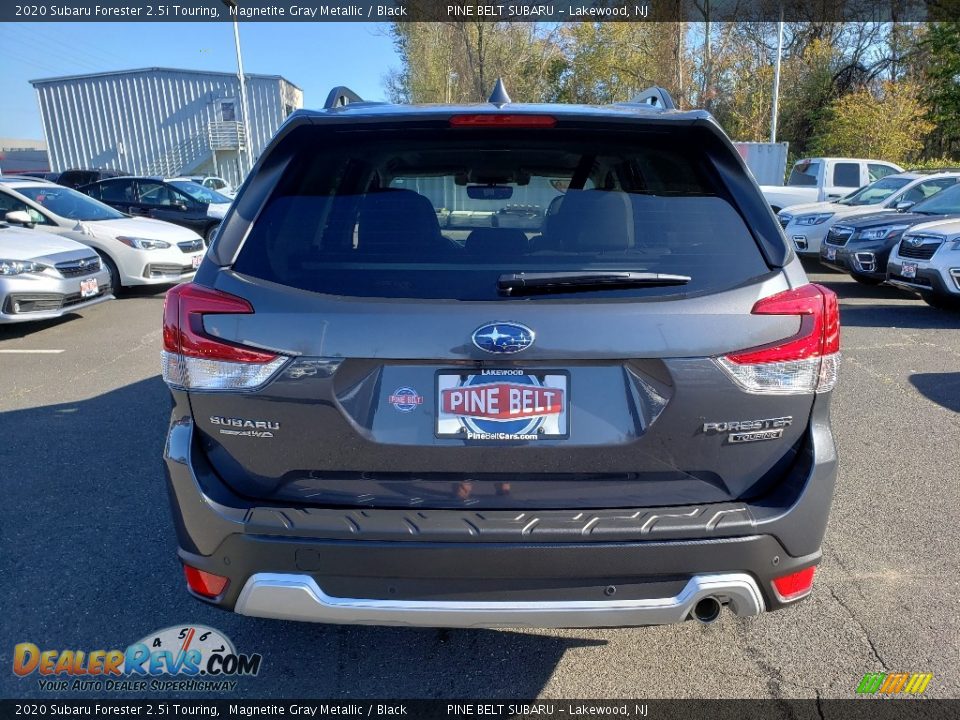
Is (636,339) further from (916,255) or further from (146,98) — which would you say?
(146,98)

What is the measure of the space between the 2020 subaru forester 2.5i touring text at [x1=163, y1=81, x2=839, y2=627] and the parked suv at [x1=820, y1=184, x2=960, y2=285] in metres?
8.49

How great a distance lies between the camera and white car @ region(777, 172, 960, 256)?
11266 mm

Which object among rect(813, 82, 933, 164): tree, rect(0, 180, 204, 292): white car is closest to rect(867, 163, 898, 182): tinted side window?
rect(813, 82, 933, 164): tree

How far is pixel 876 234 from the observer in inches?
375

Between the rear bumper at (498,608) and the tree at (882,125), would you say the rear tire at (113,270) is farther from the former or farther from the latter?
the tree at (882,125)

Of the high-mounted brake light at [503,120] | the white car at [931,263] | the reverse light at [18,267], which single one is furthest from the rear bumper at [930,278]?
the reverse light at [18,267]

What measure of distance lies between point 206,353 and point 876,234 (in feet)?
33.0

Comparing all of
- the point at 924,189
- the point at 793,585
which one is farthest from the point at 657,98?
the point at 924,189

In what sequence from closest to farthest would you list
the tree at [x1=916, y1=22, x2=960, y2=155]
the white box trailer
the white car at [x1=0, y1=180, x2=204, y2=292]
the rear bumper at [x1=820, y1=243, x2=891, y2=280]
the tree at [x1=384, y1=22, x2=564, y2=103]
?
the rear bumper at [x1=820, y1=243, x2=891, y2=280] < the white car at [x1=0, y1=180, x2=204, y2=292] < the white box trailer < the tree at [x1=916, y1=22, x2=960, y2=155] < the tree at [x1=384, y1=22, x2=564, y2=103]

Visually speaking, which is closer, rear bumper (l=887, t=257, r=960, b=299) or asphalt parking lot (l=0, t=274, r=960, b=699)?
asphalt parking lot (l=0, t=274, r=960, b=699)

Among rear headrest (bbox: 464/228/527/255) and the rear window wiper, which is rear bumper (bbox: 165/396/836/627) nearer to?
the rear window wiper

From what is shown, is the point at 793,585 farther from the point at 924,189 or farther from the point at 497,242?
the point at 924,189

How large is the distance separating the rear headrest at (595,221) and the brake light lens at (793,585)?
43.1 inches

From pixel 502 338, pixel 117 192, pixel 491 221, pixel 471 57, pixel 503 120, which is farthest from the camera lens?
pixel 471 57
